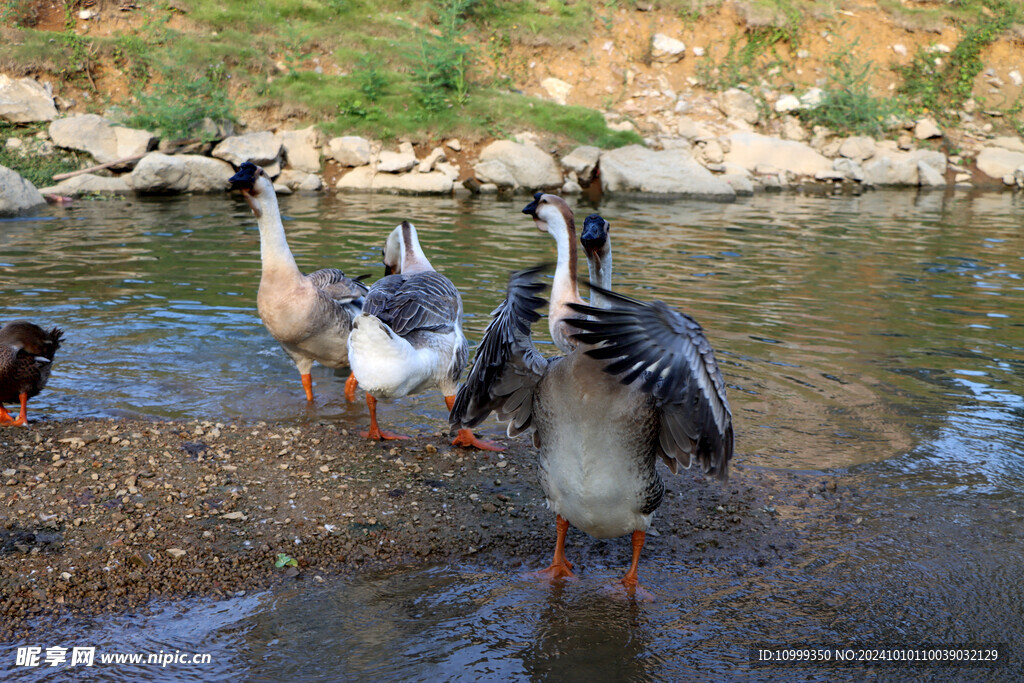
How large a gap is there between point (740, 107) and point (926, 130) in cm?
580

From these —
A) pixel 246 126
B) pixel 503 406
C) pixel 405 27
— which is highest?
pixel 405 27

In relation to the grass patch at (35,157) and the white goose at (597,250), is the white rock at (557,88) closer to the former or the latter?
the grass patch at (35,157)

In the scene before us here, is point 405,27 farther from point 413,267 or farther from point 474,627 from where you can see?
point 474,627

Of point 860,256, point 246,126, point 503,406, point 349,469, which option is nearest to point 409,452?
point 349,469

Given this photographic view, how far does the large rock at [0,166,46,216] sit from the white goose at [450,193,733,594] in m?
14.3

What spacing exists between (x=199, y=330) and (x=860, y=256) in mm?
10454

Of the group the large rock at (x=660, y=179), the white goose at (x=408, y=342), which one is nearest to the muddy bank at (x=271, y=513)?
the white goose at (x=408, y=342)

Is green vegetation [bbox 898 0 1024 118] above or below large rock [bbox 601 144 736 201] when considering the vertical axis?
above

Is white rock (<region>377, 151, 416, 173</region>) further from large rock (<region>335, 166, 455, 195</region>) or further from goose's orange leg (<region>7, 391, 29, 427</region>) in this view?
goose's orange leg (<region>7, 391, 29, 427</region>)

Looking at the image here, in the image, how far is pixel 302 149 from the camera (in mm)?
20484

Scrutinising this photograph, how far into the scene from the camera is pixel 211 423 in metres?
5.83

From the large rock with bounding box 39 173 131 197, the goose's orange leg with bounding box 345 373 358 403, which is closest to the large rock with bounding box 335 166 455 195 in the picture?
the large rock with bounding box 39 173 131 197

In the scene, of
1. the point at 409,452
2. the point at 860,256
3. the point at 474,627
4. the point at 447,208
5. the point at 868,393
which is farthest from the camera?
the point at 447,208

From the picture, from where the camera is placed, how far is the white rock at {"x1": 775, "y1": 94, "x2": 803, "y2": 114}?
2541 cm
